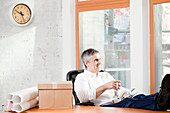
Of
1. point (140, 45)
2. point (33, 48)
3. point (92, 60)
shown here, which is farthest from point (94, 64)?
point (33, 48)

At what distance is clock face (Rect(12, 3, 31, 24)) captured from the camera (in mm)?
4020

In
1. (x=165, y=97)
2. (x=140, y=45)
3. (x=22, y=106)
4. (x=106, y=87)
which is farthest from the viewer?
(x=140, y=45)

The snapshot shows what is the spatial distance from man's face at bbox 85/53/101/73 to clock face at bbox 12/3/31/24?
163 cm

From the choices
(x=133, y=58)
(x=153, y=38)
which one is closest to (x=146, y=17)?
(x=153, y=38)

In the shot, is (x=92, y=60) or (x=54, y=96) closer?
(x=54, y=96)

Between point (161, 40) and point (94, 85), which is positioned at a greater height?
point (161, 40)

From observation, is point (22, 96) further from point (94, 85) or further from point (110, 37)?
point (110, 37)

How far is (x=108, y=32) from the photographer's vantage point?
3.79m

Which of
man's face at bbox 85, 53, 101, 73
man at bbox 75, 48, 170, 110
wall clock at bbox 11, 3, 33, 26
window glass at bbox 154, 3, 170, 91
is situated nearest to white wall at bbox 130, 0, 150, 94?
window glass at bbox 154, 3, 170, 91

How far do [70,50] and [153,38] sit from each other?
1.27m

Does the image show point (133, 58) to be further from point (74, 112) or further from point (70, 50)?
point (74, 112)

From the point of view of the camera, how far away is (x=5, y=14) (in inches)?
163

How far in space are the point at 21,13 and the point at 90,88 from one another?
195 cm

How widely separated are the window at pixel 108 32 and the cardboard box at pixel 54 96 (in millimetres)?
1692
